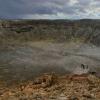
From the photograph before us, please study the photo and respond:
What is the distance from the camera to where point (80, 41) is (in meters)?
115

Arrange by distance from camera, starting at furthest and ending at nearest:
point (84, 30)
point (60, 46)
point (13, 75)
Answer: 1. point (84, 30)
2. point (60, 46)
3. point (13, 75)

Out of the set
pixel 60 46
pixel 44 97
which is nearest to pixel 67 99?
pixel 44 97

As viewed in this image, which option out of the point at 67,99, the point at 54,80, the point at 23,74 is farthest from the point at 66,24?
the point at 67,99

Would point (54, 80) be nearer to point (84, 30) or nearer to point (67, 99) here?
point (67, 99)

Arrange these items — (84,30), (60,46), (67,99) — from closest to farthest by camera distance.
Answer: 1. (67,99)
2. (60,46)
3. (84,30)

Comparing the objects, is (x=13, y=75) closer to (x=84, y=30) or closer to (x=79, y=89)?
(x=79, y=89)

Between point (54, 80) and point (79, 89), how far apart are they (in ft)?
17.1

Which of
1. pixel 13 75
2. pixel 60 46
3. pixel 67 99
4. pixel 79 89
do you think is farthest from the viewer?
pixel 60 46

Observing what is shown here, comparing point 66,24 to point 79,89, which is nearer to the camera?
point 79,89

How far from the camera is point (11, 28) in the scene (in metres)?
119

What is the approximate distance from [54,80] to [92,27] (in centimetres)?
9536

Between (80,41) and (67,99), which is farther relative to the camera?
(80,41)

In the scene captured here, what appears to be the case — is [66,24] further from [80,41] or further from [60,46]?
[60,46]

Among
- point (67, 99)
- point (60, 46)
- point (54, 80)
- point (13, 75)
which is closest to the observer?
point (67, 99)
